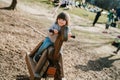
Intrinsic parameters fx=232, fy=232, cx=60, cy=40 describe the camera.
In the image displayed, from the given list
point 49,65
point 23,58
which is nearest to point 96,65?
point 23,58

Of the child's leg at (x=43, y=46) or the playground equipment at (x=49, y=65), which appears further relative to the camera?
the child's leg at (x=43, y=46)

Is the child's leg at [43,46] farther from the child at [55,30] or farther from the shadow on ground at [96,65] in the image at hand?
the shadow on ground at [96,65]

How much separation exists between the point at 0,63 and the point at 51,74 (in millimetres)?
1568

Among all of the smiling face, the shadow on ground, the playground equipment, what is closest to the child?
the smiling face

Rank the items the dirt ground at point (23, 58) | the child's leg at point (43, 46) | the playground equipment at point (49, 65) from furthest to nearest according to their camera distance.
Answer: the dirt ground at point (23, 58)
the child's leg at point (43, 46)
the playground equipment at point (49, 65)

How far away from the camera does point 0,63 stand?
575 centimetres

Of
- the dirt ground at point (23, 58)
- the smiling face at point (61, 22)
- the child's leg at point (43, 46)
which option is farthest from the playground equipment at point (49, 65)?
the dirt ground at point (23, 58)

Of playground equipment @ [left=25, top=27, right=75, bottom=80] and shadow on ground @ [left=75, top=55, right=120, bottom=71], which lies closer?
playground equipment @ [left=25, top=27, right=75, bottom=80]

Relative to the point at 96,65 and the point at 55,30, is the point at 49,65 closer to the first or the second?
the point at 55,30

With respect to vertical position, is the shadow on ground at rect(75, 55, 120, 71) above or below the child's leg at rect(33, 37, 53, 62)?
below

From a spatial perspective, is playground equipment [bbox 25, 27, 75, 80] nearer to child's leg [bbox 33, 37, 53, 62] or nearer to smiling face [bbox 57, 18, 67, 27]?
child's leg [bbox 33, 37, 53, 62]

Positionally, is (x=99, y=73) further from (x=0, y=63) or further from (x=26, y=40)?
(x=0, y=63)

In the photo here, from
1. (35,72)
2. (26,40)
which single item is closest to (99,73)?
(26,40)

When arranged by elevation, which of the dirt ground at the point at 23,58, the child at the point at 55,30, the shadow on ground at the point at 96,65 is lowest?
the shadow on ground at the point at 96,65
